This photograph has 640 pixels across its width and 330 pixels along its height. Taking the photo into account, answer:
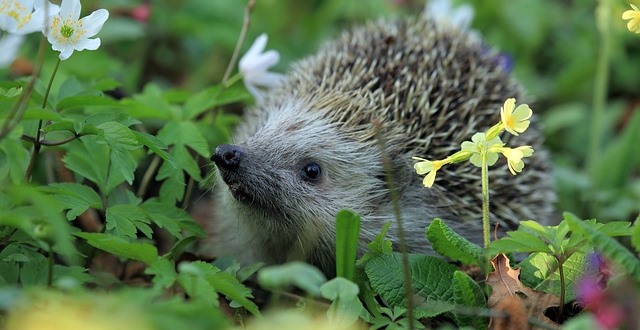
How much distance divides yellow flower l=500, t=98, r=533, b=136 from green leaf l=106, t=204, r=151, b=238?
1055mm

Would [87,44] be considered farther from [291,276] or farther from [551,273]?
[551,273]

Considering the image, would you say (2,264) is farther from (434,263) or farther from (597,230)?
(597,230)

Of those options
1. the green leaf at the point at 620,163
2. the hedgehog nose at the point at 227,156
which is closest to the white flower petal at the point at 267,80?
the hedgehog nose at the point at 227,156

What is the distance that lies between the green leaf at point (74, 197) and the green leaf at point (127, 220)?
0.05 meters

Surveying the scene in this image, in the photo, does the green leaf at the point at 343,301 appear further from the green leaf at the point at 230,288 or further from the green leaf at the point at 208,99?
the green leaf at the point at 208,99

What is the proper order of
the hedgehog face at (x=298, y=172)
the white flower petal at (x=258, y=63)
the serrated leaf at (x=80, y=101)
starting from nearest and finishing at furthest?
the serrated leaf at (x=80, y=101) → the hedgehog face at (x=298, y=172) → the white flower petal at (x=258, y=63)

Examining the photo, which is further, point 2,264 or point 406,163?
point 406,163

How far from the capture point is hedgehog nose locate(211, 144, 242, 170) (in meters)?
2.44

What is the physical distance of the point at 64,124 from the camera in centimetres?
210

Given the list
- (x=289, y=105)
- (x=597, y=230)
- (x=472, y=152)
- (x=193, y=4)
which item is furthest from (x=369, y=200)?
(x=193, y=4)

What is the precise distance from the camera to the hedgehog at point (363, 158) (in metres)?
2.66

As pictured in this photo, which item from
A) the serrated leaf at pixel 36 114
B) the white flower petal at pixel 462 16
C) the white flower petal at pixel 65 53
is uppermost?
the white flower petal at pixel 462 16

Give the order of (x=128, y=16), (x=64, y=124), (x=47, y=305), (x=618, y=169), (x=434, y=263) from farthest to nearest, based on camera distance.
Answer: (x=128, y=16)
(x=618, y=169)
(x=434, y=263)
(x=64, y=124)
(x=47, y=305)

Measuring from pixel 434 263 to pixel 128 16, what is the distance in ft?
8.75
